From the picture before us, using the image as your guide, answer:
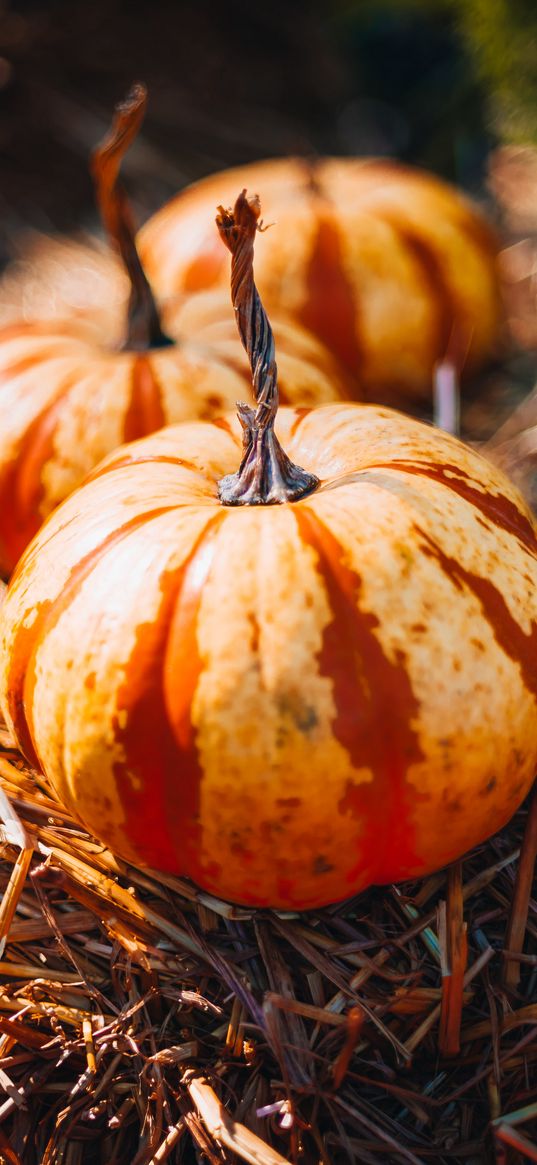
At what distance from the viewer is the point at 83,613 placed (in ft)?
5.57

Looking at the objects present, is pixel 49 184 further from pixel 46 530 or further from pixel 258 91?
pixel 46 530

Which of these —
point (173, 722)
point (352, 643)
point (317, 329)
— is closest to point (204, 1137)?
point (173, 722)

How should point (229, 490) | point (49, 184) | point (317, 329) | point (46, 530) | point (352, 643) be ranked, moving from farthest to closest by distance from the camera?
point (49, 184), point (317, 329), point (46, 530), point (229, 490), point (352, 643)

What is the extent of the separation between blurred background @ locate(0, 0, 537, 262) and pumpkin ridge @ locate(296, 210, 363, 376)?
86.7 inches

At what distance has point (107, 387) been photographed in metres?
2.57

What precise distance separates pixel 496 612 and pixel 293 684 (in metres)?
0.38

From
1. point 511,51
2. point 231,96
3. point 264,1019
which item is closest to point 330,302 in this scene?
point 511,51

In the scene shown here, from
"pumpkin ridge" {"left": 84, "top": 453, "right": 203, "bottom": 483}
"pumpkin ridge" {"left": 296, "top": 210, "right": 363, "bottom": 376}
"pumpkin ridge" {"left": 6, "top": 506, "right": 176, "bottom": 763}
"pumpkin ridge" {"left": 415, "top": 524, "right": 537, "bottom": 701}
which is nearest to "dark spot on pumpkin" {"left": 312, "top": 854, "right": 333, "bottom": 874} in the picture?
"pumpkin ridge" {"left": 415, "top": 524, "right": 537, "bottom": 701}

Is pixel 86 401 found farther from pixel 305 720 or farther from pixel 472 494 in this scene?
pixel 305 720

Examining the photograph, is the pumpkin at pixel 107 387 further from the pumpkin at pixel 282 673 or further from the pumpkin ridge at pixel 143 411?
the pumpkin at pixel 282 673

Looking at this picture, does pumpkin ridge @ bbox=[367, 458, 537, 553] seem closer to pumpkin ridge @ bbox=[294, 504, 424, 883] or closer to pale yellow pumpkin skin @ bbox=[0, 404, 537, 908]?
pale yellow pumpkin skin @ bbox=[0, 404, 537, 908]

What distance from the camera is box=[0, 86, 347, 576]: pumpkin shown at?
2531 millimetres

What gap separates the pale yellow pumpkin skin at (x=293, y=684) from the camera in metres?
1.57

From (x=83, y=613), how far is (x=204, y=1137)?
0.86m
